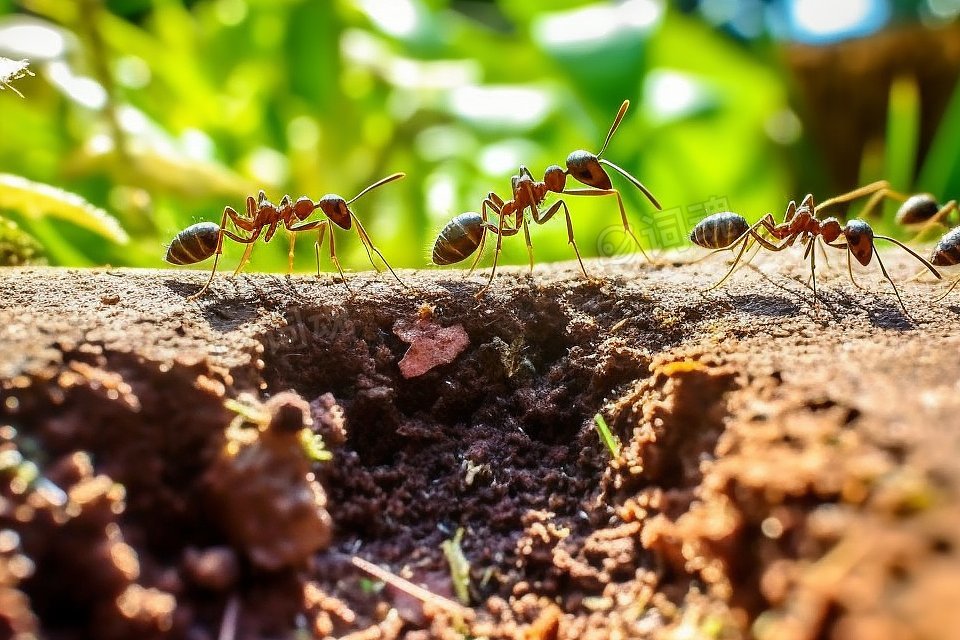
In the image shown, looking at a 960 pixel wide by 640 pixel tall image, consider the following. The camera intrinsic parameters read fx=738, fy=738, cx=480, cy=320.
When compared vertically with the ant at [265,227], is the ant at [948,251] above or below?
below

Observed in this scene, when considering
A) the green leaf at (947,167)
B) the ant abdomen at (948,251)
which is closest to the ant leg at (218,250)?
the ant abdomen at (948,251)

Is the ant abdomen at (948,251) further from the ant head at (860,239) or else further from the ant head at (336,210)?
the ant head at (336,210)

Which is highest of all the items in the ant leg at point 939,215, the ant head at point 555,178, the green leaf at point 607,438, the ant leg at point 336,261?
the ant head at point 555,178

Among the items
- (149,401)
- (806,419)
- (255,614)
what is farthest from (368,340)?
(806,419)

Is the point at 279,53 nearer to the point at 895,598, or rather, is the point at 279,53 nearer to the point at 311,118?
the point at 311,118

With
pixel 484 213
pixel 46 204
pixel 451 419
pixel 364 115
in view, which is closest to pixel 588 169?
pixel 484 213

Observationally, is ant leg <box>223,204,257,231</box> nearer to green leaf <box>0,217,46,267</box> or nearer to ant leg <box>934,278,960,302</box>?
green leaf <box>0,217,46,267</box>

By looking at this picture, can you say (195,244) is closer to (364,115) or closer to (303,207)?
(303,207)
